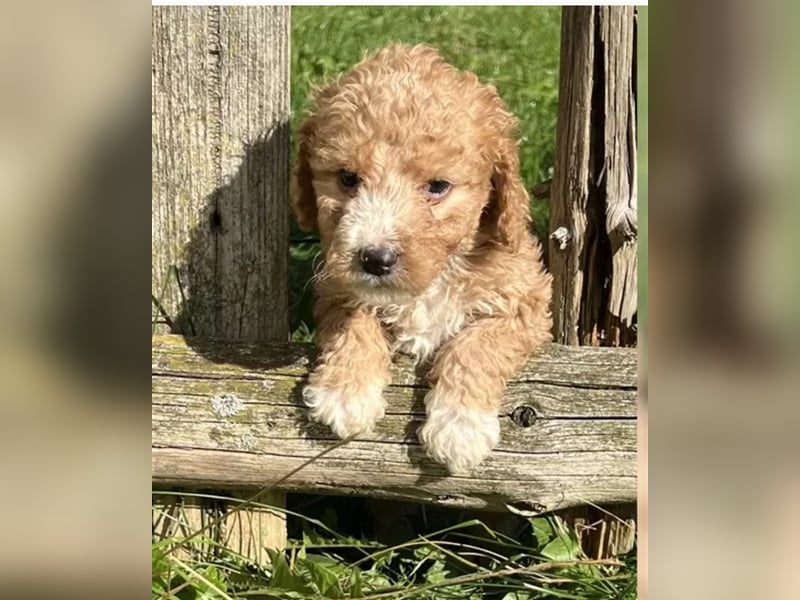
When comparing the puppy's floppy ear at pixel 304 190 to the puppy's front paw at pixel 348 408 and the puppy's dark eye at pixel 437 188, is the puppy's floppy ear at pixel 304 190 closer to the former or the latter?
the puppy's dark eye at pixel 437 188

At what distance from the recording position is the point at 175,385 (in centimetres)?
205

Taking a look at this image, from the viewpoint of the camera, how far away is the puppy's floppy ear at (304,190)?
2010 mm

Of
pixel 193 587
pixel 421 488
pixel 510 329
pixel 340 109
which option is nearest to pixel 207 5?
pixel 340 109

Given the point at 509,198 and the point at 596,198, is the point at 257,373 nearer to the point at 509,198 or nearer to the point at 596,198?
the point at 509,198

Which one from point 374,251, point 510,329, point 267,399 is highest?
point 374,251

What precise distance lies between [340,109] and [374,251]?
1.09 ft

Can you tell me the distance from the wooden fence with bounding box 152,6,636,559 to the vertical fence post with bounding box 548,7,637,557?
0.07 metres

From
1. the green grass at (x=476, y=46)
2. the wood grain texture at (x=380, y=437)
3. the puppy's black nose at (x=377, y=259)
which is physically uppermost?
the green grass at (x=476, y=46)

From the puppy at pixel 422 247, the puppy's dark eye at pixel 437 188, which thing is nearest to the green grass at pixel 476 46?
the puppy at pixel 422 247
